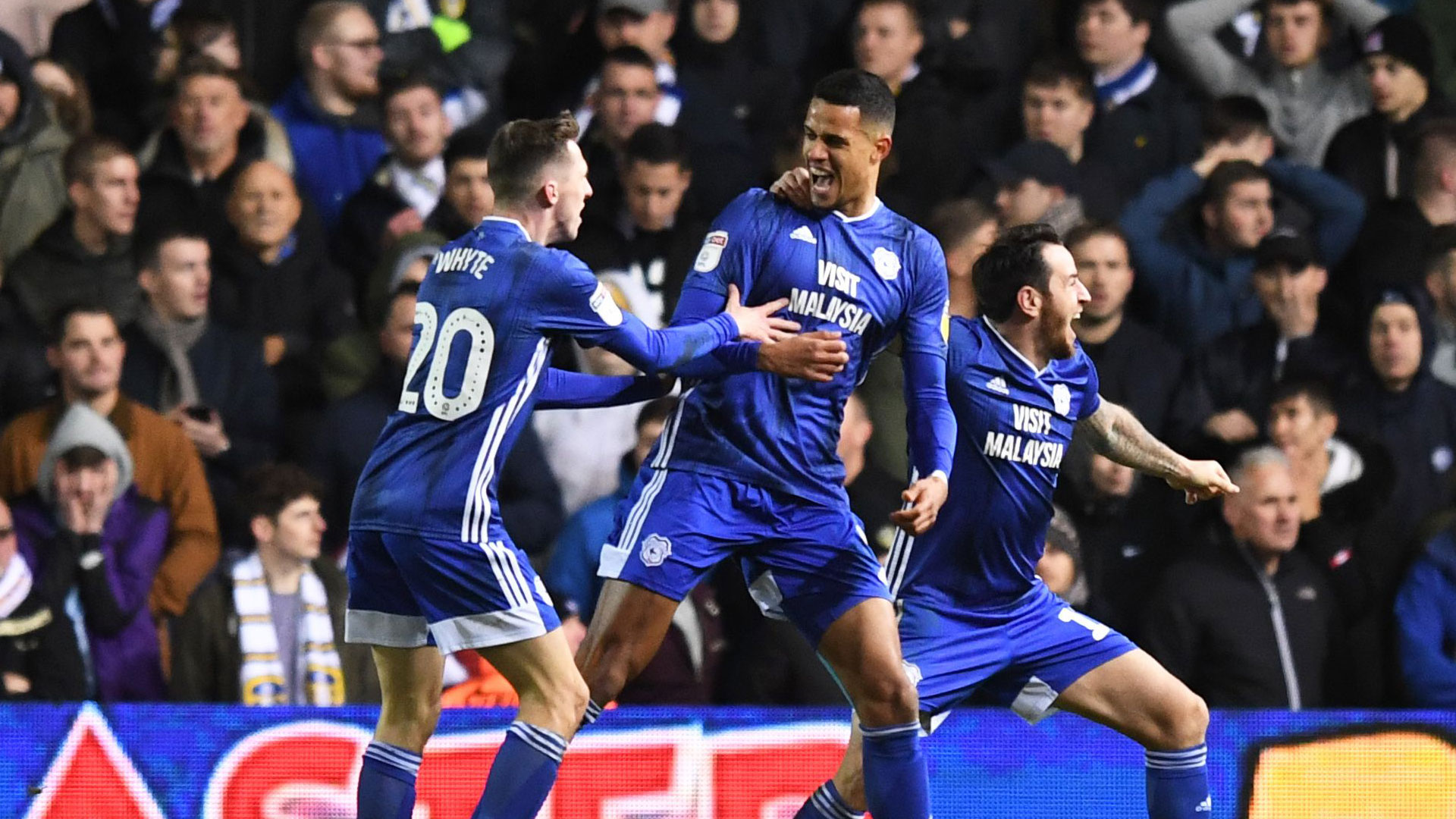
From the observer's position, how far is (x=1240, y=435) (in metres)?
8.76

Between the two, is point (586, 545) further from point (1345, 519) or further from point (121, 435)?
point (1345, 519)

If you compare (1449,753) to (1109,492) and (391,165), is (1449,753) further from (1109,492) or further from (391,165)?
(391,165)

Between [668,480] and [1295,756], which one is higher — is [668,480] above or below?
above

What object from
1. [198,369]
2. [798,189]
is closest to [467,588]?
[798,189]

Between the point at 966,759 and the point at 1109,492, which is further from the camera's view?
the point at 1109,492

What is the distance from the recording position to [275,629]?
7.98m

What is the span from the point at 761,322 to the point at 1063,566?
8.97ft

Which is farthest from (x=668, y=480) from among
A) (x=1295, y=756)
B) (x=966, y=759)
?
(x=1295, y=756)

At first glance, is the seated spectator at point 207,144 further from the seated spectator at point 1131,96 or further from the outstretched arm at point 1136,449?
the outstretched arm at point 1136,449

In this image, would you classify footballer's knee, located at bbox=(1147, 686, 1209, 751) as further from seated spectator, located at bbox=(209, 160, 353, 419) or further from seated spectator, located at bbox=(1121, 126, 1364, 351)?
seated spectator, located at bbox=(209, 160, 353, 419)

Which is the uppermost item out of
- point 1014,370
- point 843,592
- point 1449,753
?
point 1014,370

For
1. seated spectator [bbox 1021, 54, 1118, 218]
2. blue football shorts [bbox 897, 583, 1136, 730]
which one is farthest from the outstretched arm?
seated spectator [bbox 1021, 54, 1118, 218]

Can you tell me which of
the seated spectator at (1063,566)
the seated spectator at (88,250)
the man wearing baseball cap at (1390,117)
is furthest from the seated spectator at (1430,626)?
the seated spectator at (88,250)

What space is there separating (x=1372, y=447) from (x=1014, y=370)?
3122 mm
